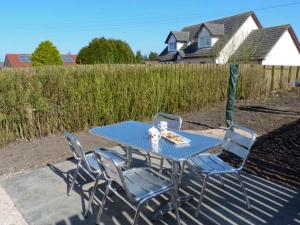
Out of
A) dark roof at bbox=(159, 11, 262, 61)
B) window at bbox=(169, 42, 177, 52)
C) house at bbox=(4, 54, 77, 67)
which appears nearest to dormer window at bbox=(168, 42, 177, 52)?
window at bbox=(169, 42, 177, 52)

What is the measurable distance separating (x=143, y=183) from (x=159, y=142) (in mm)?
505

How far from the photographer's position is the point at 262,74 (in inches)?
558

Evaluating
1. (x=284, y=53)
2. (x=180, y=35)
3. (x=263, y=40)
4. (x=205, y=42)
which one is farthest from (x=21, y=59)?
(x=284, y=53)

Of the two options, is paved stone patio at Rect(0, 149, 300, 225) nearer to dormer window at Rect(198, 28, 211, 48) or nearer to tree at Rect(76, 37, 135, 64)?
tree at Rect(76, 37, 135, 64)

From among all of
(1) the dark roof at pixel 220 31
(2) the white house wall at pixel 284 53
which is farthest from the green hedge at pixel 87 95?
(2) the white house wall at pixel 284 53

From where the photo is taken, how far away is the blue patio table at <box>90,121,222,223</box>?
2.87m

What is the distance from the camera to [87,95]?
23.9 ft

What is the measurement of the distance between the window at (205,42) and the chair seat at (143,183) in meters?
26.4

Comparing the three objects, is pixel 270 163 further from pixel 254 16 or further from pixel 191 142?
pixel 254 16

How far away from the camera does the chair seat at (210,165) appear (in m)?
3.31

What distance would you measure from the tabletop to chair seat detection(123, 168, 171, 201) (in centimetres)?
33

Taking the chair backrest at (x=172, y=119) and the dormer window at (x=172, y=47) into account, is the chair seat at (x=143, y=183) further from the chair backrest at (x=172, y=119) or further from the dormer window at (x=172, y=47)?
the dormer window at (x=172, y=47)

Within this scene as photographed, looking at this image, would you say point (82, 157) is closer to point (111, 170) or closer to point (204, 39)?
point (111, 170)

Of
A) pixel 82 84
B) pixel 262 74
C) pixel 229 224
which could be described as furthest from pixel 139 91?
pixel 262 74
